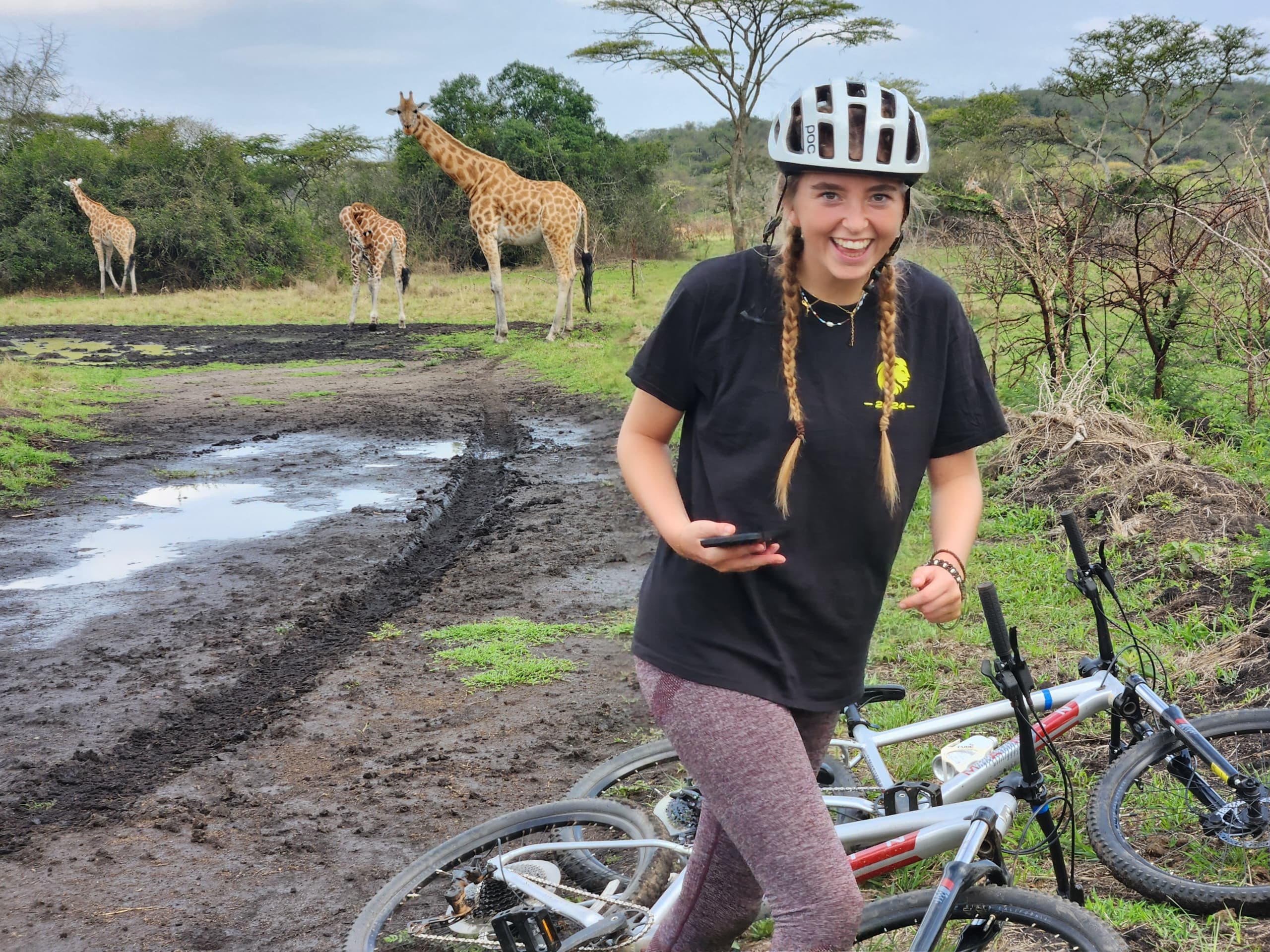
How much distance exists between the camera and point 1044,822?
1886 millimetres

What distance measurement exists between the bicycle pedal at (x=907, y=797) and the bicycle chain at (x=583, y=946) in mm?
557

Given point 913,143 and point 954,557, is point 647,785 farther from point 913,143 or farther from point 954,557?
point 913,143

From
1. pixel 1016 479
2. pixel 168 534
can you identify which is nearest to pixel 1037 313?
pixel 1016 479

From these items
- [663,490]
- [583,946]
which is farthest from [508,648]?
[663,490]

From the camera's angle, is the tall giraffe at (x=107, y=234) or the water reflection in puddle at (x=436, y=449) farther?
the tall giraffe at (x=107, y=234)

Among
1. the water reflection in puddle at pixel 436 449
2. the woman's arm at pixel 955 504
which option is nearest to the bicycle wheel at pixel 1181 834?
the woman's arm at pixel 955 504

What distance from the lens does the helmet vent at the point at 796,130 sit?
181 centimetres

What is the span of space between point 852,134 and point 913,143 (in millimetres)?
110

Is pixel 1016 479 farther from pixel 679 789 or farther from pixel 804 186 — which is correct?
pixel 804 186

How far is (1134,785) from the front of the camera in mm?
2883

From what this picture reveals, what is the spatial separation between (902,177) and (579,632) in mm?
3703

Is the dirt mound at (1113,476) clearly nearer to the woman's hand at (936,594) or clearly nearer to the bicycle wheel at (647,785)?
the bicycle wheel at (647,785)

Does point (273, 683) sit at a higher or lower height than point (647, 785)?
lower

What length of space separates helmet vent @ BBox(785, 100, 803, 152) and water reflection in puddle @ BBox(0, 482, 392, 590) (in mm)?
5428
